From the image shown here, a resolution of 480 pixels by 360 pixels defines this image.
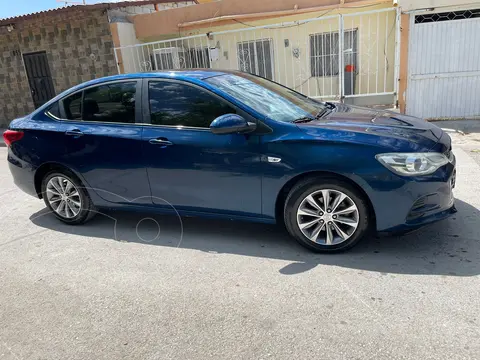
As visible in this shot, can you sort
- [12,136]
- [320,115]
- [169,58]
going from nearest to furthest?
[320,115] → [12,136] → [169,58]

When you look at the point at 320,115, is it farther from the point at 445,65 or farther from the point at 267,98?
the point at 445,65

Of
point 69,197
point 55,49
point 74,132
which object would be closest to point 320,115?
point 74,132

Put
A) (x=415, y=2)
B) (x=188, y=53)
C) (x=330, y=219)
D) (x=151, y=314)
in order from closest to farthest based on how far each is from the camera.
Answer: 1. (x=151, y=314)
2. (x=330, y=219)
3. (x=415, y=2)
4. (x=188, y=53)

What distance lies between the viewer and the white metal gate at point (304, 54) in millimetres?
10312

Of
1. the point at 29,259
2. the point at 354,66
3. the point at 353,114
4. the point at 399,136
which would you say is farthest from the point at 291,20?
the point at 29,259

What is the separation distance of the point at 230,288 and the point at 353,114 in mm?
2103

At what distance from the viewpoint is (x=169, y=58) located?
11.3m

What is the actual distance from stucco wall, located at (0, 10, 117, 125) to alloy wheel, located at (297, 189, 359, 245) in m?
9.55

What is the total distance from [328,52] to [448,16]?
10.7 ft

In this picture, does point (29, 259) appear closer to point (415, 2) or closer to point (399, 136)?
point (399, 136)

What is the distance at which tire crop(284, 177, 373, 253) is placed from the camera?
133 inches

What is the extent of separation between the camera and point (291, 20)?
35.1ft

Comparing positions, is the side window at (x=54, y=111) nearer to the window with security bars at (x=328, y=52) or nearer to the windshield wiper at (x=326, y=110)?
the windshield wiper at (x=326, y=110)

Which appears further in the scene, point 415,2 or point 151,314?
point 415,2
